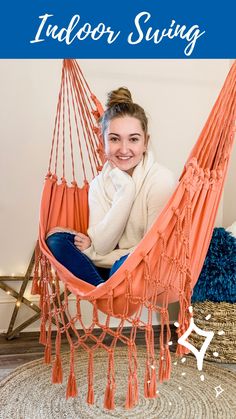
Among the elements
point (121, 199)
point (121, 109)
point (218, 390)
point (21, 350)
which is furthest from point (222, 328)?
point (121, 109)

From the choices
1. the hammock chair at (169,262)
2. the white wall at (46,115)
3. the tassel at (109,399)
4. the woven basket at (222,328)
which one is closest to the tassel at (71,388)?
the hammock chair at (169,262)

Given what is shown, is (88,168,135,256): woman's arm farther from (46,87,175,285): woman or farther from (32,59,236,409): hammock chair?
(32,59,236,409): hammock chair

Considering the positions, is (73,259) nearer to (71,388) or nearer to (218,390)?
(71,388)

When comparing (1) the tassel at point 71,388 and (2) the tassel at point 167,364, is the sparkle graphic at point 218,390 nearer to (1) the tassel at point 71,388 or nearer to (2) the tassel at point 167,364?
(2) the tassel at point 167,364

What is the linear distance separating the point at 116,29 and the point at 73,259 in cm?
119

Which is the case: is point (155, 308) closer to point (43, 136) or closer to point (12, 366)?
point (12, 366)

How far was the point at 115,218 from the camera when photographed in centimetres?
172

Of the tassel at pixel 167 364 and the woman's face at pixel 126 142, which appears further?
the woman's face at pixel 126 142

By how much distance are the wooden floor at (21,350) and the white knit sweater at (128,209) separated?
52 centimetres

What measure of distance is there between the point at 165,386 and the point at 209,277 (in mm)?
442

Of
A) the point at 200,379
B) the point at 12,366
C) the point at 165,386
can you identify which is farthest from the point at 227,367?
the point at 12,366

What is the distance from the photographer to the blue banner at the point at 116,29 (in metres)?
2.32

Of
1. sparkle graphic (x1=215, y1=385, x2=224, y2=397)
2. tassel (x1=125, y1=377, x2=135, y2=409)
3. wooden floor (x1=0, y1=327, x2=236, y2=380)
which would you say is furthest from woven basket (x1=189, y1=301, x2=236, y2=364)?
tassel (x1=125, y1=377, x2=135, y2=409)

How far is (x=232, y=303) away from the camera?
2.01 m
